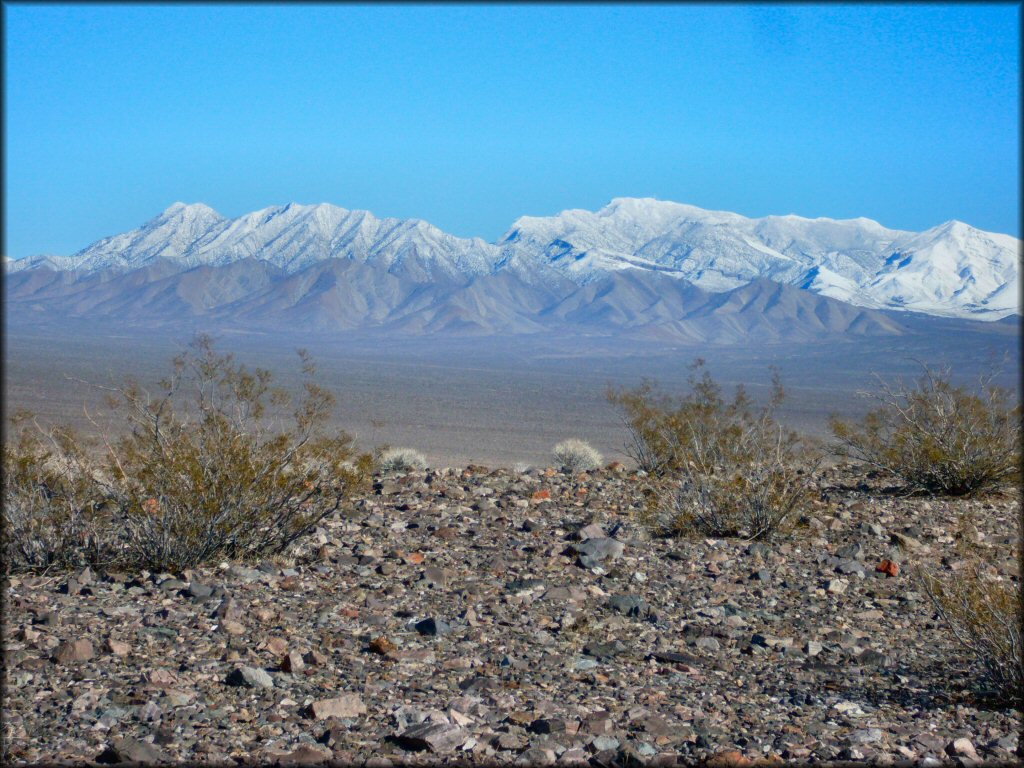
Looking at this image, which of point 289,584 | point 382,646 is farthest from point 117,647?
point 289,584

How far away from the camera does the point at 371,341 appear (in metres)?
138

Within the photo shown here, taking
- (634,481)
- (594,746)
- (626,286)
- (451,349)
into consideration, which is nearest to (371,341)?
(451,349)

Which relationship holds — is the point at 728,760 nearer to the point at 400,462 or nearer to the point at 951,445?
the point at 951,445

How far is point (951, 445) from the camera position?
43.9 feet

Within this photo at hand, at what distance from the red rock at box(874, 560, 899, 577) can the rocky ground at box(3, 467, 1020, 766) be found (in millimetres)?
54

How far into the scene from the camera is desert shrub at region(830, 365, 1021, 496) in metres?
13.3

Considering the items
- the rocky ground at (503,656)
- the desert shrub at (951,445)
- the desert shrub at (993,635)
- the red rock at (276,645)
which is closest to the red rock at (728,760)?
the rocky ground at (503,656)

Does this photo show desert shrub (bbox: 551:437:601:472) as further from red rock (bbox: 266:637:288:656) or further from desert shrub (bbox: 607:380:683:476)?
red rock (bbox: 266:637:288:656)

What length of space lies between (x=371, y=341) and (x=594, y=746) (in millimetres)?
133629

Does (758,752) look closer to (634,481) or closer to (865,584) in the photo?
(865,584)

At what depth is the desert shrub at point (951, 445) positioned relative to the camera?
1332 centimetres

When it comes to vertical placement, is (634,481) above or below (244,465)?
below

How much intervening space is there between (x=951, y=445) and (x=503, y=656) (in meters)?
8.83

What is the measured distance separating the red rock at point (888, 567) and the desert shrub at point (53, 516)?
6.89 m
